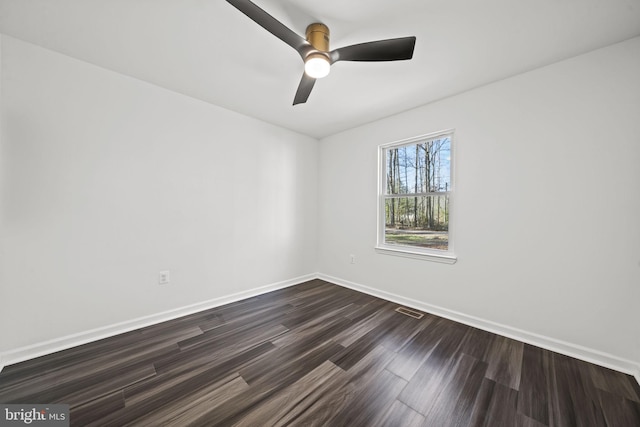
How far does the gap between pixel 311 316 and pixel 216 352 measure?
1.00m

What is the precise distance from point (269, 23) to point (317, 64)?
15.1 inches

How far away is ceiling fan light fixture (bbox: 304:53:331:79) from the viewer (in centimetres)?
157

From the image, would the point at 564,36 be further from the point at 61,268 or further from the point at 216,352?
Answer: the point at 61,268

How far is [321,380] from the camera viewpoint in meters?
1.59

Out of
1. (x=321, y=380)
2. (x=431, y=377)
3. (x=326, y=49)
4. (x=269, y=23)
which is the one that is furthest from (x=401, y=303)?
(x=269, y=23)

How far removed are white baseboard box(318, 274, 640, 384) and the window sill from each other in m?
0.53

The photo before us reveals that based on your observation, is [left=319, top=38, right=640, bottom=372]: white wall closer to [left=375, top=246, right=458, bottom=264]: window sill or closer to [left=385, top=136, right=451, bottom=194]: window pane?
[left=375, top=246, right=458, bottom=264]: window sill

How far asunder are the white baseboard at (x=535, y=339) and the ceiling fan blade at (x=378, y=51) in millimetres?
2512

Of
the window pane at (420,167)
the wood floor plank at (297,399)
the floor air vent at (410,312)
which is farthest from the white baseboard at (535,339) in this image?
the wood floor plank at (297,399)

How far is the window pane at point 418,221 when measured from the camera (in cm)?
274

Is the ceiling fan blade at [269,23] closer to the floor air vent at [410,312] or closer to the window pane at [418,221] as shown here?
the window pane at [418,221]

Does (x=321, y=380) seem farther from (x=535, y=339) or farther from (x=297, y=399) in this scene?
(x=535, y=339)

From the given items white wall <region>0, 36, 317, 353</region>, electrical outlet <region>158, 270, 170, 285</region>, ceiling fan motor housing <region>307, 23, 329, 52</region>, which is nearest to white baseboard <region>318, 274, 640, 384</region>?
white wall <region>0, 36, 317, 353</region>

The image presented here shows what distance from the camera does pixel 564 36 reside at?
1.69m
